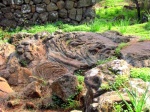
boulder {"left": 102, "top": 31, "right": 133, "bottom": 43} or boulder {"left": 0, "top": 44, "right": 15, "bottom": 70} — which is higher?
boulder {"left": 102, "top": 31, "right": 133, "bottom": 43}

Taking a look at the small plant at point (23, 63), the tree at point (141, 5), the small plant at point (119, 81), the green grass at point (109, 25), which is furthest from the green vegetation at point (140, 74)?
the tree at point (141, 5)

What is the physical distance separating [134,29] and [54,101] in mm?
4575

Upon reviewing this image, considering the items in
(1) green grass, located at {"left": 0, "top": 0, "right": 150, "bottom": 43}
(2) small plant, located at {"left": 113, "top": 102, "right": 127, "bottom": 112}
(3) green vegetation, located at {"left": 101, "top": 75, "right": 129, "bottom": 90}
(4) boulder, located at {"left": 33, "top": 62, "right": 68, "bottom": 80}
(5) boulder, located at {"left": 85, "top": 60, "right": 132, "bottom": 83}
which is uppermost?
(5) boulder, located at {"left": 85, "top": 60, "right": 132, "bottom": 83}

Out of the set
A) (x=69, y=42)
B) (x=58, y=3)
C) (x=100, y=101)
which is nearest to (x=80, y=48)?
(x=69, y=42)

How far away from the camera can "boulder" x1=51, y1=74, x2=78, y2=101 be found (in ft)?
17.6

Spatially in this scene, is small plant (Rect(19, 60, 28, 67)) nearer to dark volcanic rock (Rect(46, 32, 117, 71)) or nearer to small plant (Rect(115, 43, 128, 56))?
dark volcanic rock (Rect(46, 32, 117, 71))

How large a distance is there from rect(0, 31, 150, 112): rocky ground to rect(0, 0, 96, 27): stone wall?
3.46 m

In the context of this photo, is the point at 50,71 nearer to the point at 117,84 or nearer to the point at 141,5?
the point at 117,84

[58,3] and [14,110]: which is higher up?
[58,3]

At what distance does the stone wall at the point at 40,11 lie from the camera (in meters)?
12.2

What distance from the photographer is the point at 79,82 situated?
5.87m

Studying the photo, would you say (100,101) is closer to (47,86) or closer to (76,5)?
(47,86)

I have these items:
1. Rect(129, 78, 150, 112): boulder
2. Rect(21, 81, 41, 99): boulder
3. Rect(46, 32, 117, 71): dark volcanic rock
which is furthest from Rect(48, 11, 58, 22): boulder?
Rect(129, 78, 150, 112): boulder

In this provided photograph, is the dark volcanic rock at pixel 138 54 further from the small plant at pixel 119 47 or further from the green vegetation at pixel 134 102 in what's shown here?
the green vegetation at pixel 134 102
